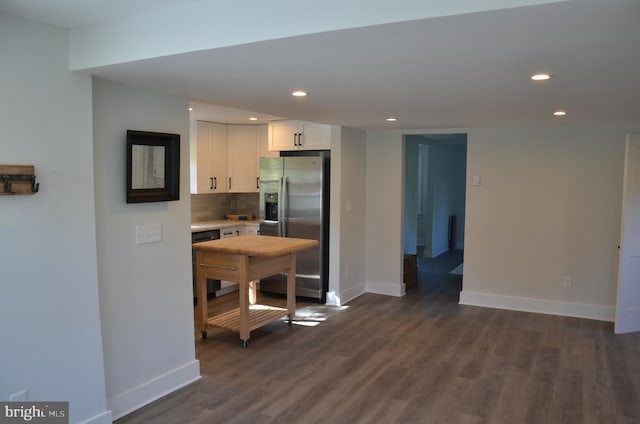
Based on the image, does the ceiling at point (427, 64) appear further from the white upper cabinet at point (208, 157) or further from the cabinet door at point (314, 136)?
the white upper cabinet at point (208, 157)

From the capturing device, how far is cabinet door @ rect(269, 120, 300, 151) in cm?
573

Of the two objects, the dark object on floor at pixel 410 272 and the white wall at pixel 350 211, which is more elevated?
the white wall at pixel 350 211

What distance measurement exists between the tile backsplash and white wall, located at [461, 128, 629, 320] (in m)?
3.00

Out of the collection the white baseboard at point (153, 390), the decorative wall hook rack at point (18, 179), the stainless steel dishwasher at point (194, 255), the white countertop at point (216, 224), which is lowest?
the white baseboard at point (153, 390)

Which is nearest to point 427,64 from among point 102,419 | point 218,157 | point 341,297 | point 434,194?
point 102,419

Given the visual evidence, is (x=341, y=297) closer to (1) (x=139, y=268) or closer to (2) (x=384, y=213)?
(2) (x=384, y=213)

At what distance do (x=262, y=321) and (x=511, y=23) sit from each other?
3.49 meters

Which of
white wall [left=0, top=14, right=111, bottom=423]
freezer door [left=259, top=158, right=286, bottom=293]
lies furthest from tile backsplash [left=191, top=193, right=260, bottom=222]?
white wall [left=0, top=14, right=111, bottom=423]

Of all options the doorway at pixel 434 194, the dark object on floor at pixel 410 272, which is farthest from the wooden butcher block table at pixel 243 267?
the doorway at pixel 434 194

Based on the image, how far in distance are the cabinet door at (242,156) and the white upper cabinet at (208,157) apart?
95 millimetres

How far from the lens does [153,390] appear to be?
10.4 ft

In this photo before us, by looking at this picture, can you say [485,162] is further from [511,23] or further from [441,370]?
[511,23]

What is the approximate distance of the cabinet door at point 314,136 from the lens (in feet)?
18.0

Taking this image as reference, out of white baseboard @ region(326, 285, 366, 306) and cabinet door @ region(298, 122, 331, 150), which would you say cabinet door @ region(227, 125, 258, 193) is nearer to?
cabinet door @ region(298, 122, 331, 150)
